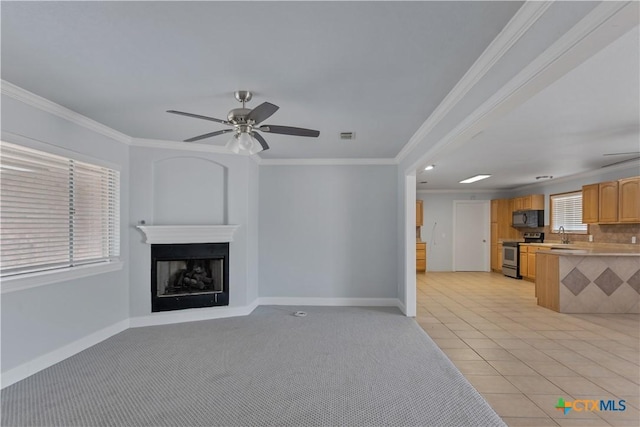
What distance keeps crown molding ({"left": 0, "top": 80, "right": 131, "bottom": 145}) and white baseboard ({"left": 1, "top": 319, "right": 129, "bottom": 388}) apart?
90.1 inches

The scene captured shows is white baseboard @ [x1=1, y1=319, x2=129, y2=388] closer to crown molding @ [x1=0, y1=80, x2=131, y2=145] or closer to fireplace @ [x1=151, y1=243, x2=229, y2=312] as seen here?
fireplace @ [x1=151, y1=243, x2=229, y2=312]

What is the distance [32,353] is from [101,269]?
1.05m

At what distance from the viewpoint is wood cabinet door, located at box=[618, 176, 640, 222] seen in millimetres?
5301

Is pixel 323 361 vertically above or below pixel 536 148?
below

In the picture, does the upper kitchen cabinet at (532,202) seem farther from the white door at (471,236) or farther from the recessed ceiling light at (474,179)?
the recessed ceiling light at (474,179)

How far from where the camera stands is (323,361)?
10.6 ft

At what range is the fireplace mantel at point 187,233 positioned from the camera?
4.42 metres

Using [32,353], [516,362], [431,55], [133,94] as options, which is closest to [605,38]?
[431,55]

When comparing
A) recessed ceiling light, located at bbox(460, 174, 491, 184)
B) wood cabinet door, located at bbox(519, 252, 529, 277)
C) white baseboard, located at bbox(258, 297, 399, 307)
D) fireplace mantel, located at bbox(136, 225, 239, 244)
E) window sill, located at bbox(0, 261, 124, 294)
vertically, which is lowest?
white baseboard, located at bbox(258, 297, 399, 307)

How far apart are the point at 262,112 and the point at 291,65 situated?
0.41m

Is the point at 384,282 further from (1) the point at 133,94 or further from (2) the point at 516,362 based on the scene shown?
(1) the point at 133,94

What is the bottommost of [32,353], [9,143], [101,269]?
[32,353]

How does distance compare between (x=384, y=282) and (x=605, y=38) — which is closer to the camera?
(x=605, y=38)

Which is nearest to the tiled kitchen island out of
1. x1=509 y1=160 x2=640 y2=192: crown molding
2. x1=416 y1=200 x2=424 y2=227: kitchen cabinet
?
x1=509 y1=160 x2=640 y2=192: crown molding
